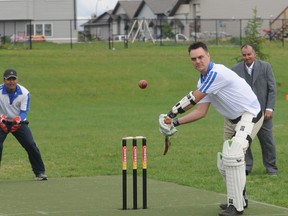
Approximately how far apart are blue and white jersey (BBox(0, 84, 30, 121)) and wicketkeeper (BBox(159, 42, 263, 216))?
164 inches

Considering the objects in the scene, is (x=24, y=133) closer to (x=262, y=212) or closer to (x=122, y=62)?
(x=262, y=212)

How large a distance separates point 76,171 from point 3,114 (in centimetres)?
201

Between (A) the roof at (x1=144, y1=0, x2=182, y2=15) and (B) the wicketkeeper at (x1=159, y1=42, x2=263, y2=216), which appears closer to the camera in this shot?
(B) the wicketkeeper at (x1=159, y1=42, x2=263, y2=216)

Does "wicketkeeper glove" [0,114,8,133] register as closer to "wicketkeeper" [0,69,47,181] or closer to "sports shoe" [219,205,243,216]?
"wicketkeeper" [0,69,47,181]

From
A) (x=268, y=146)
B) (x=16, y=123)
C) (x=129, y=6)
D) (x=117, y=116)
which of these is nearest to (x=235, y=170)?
(x=268, y=146)

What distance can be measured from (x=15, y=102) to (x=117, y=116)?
1529 cm

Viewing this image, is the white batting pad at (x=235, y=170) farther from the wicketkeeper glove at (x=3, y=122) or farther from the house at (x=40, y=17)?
the house at (x=40, y=17)

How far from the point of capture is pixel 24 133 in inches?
559

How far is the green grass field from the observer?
601 inches

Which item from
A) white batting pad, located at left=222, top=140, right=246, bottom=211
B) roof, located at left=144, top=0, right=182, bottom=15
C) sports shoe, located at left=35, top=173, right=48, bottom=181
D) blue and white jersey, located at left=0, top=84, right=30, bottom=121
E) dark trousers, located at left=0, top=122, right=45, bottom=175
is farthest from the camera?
roof, located at left=144, top=0, right=182, bottom=15

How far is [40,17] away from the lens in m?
78.1

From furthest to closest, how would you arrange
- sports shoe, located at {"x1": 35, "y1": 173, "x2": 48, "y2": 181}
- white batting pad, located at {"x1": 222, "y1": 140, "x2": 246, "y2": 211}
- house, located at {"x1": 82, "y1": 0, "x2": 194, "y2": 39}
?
1. house, located at {"x1": 82, "y1": 0, "x2": 194, "y2": 39}
2. sports shoe, located at {"x1": 35, "y1": 173, "x2": 48, "y2": 181}
3. white batting pad, located at {"x1": 222, "y1": 140, "x2": 246, "y2": 211}

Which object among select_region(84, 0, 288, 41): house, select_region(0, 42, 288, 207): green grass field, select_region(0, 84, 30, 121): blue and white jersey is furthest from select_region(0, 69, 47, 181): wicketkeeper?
select_region(84, 0, 288, 41): house

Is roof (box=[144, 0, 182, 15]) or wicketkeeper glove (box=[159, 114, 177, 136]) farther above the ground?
roof (box=[144, 0, 182, 15])
